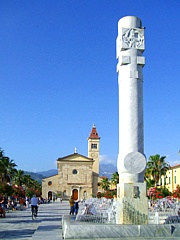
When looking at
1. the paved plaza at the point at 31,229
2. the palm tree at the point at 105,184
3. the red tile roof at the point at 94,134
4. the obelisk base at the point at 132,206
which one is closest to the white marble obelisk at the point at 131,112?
the obelisk base at the point at 132,206

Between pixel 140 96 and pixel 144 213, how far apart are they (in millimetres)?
4146

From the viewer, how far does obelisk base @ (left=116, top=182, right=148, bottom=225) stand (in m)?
12.4

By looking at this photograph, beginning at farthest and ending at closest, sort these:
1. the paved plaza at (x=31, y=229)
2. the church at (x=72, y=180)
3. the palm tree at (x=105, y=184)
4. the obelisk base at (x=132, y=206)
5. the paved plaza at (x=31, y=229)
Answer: the church at (x=72, y=180)
the palm tree at (x=105, y=184)
the obelisk base at (x=132, y=206)
the paved plaza at (x=31, y=229)
the paved plaza at (x=31, y=229)

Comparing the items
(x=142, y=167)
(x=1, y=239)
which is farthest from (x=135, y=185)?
(x=1, y=239)

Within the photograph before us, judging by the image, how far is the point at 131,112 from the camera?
13391 mm

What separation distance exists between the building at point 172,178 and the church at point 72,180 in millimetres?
31625

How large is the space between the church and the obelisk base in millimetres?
79850

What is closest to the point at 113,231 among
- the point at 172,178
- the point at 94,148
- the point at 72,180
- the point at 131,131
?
the point at 131,131

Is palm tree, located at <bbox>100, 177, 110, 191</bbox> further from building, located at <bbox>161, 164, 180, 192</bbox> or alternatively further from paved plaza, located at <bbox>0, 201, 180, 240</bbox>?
paved plaza, located at <bbox>0, 201, 180, 240</bbox>

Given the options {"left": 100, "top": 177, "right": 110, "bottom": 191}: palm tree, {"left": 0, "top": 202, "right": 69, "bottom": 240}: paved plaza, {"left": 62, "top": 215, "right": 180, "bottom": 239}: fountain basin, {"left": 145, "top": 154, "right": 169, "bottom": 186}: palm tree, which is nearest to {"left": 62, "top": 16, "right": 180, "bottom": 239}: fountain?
{"left": 0, "top": 202, "right": 69, "bottom": 240}: paved plaza

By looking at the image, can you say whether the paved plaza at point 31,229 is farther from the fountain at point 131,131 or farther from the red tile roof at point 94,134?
the red tile roof at point 94,134

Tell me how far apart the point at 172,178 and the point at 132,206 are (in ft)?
162

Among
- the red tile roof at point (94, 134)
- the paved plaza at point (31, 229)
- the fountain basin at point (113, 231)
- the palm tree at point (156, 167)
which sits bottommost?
the paved plaza at point (31, 229)

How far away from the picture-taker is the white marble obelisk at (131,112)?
12.8 m
